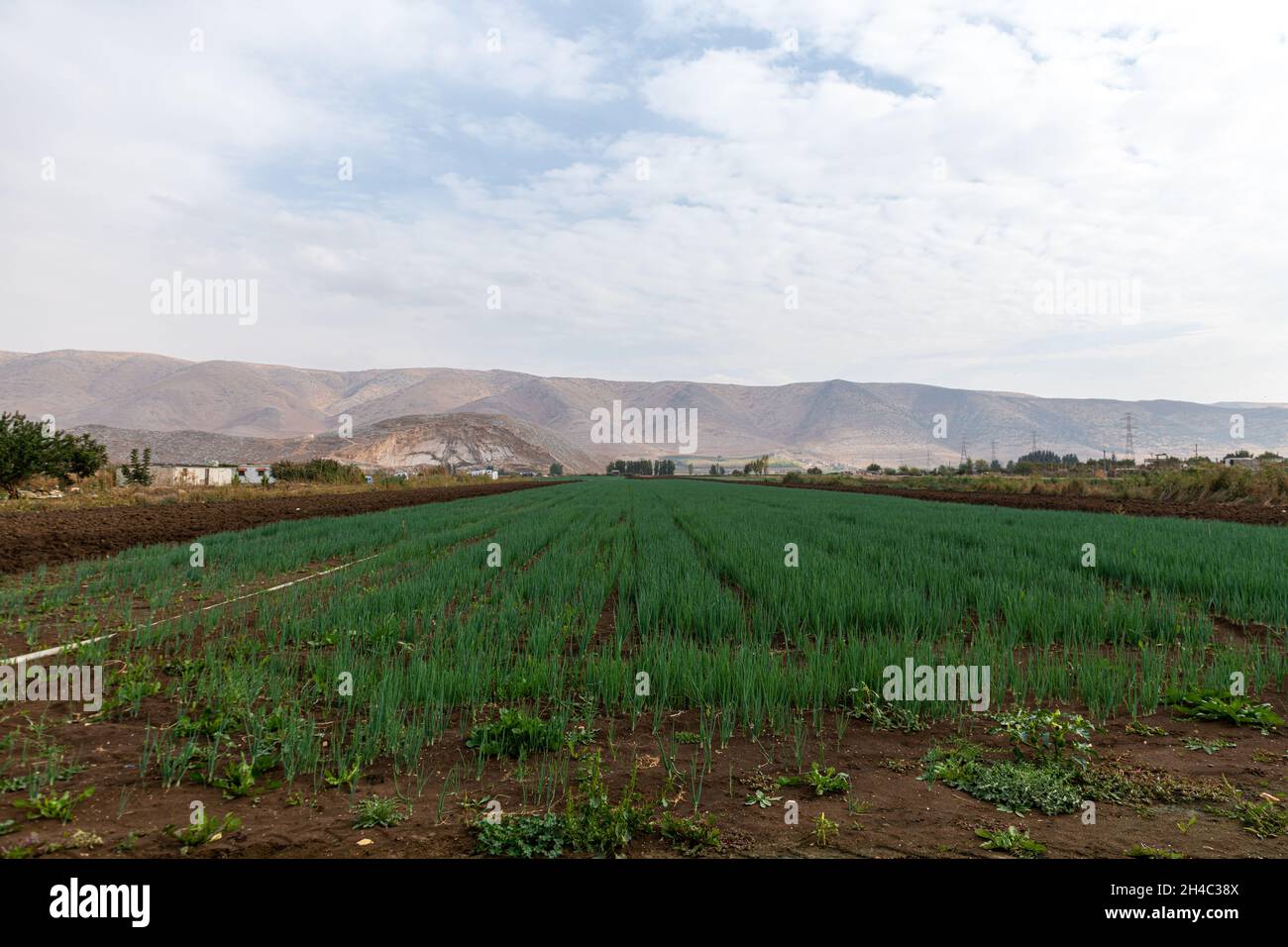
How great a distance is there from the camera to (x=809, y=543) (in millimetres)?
13023

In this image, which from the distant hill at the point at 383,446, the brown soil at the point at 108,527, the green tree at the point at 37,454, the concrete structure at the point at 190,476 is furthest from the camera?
the distant hill at the point at 383,446

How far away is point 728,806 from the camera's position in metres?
3.19

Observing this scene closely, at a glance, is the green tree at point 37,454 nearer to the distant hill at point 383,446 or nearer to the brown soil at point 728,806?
the brown soil at point 728,806

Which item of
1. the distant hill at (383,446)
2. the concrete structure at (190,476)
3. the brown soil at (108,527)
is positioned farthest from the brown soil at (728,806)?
the distant hill at (383,446)

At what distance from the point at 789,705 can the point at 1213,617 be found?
230 inches

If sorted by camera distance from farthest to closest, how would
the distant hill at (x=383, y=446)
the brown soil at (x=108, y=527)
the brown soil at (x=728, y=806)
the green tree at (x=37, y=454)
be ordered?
the distant hill at (x=383, y=446) → the green tree at (x=37, y=454) → the brown soil at (x=108, y=527) → the brown soil at (x=728, y=806)

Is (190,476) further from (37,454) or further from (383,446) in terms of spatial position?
(383,446)

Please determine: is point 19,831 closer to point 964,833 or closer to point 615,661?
point 615,661

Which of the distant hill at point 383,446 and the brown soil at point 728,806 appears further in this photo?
the distant hill at point 383,446

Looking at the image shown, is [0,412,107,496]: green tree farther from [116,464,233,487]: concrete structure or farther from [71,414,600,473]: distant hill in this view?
[71,414,600,473]: distant hill

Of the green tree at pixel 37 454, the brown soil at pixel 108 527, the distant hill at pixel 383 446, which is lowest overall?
the brown soil at pixel 108 527

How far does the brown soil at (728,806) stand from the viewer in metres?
2.77

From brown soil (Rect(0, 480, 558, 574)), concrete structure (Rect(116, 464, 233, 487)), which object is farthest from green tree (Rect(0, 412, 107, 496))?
concrete structure (Rect(116, 464, 233, 487))
